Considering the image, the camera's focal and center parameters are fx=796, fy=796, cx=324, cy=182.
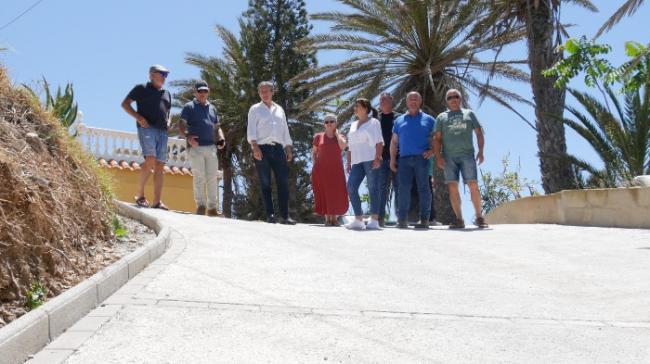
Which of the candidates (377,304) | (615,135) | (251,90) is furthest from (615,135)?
(251,90)

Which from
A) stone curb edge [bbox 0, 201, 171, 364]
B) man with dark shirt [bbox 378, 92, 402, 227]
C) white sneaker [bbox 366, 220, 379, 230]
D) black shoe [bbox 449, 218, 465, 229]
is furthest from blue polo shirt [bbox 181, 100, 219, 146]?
stone curb edge [bbox 0, 201, 171, 364]

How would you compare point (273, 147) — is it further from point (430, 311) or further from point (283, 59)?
point (283, 59)

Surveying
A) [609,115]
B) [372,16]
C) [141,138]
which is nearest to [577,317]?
[141,138]

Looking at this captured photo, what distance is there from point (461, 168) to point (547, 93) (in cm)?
527

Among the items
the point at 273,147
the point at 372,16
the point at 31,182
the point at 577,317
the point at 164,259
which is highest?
the point at 372,16

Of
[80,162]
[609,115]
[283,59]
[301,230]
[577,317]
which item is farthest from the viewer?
[283,59]

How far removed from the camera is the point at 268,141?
995 cm

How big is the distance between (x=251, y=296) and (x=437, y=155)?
5.19 metres

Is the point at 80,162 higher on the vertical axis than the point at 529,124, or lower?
lower

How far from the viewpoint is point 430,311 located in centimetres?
488

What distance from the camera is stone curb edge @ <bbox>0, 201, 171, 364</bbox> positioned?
3547 millimetres

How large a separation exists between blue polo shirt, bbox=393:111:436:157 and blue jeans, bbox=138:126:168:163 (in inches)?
118

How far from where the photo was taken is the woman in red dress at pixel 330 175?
1030 cm

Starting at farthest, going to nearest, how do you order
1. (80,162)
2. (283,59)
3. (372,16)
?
(283,59) < (372,16) < (80,162)
